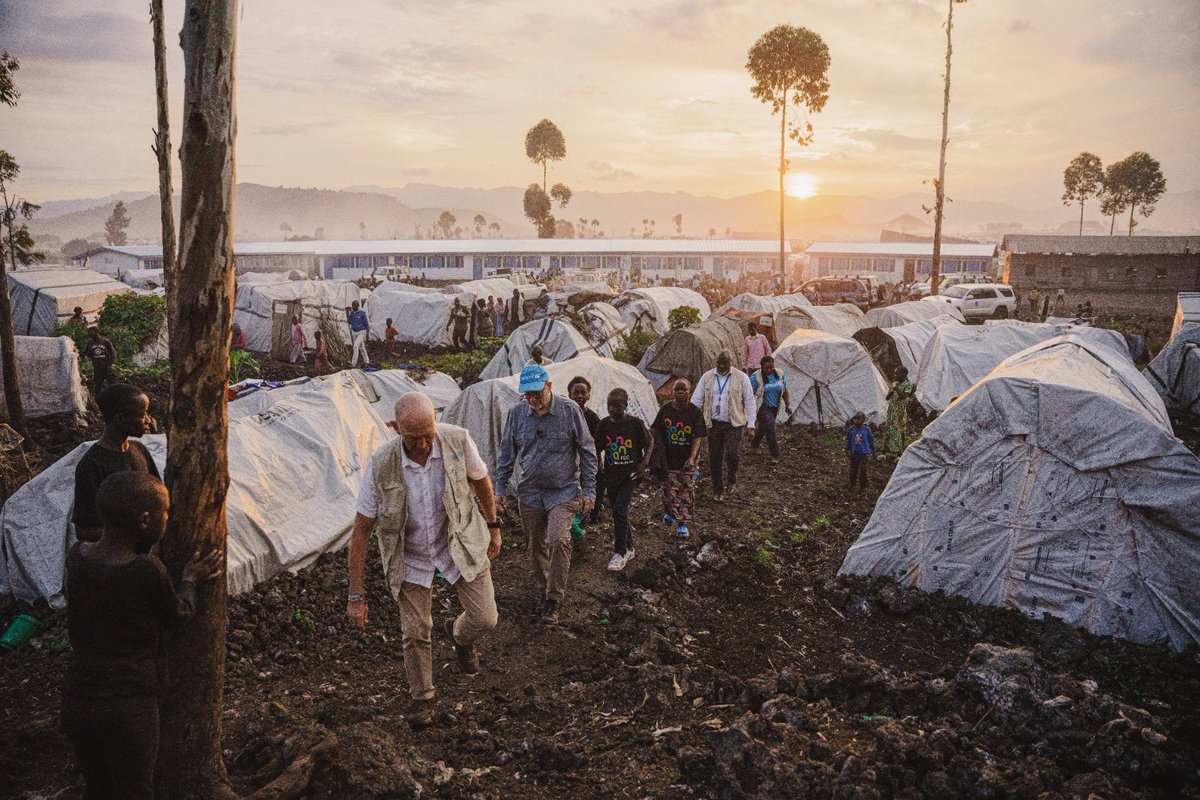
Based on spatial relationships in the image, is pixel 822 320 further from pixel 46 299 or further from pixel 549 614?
pixel 46 299

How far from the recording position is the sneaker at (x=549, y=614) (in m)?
5.79

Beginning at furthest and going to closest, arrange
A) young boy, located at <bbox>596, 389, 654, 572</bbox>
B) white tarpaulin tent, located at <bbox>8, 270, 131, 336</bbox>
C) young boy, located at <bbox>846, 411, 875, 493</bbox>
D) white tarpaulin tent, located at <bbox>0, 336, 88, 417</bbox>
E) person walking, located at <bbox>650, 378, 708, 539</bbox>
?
white tarpaulin tent, located at <bbox>8, 270, 131, 336</bbox> < white tarpaulin tent, located at <bbox>0, 336, 88, 417</bbox> < young boy, located at <bbox>846, 411, 875, 493</bbox> < person walking, located at <bbox>650, 378, 708, 539</bbox> < young boy, located at <bbox>596, 389, 654, 572</bbox>

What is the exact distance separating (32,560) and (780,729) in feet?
19.8

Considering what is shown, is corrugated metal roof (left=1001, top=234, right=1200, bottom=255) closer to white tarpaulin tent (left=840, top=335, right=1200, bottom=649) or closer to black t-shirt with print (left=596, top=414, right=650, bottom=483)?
white tarpaulin tent (left=840, top=335, right=1200, bottom=649)

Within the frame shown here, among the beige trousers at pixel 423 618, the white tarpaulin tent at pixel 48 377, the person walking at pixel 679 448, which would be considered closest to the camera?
the beige trousers at pixel 423 618

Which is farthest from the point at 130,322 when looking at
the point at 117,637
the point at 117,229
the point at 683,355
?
the point at 117,229

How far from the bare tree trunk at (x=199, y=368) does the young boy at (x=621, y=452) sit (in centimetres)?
413

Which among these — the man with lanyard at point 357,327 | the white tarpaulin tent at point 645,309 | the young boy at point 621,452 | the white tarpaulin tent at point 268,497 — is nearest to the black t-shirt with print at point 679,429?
the young boy at point 621,452

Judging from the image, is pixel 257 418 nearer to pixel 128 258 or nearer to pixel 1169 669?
pixel 1169 669

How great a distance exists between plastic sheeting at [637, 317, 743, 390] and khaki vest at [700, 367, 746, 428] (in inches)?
215

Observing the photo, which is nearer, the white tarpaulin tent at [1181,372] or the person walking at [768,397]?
the person walking at [768,397]

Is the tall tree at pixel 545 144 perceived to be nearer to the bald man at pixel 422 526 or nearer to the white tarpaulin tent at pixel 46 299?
the white tarpaulin tent at pixel 46 299

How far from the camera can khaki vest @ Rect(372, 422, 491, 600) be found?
163 inches

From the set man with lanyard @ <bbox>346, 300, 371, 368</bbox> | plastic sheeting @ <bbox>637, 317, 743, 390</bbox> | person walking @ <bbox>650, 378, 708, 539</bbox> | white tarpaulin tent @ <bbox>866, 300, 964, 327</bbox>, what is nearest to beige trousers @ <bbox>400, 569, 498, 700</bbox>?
person walking @ <bbox>650, 378, 708, 539</bbox>
